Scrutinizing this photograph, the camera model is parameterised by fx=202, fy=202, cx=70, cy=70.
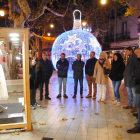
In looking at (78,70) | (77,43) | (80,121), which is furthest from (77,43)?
(80,121)

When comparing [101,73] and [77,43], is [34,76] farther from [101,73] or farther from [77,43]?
[77,43]

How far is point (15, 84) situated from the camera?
26.2 feet

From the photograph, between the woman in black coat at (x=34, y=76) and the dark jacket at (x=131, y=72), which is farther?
the woman in black coat at (x=34, y=76)

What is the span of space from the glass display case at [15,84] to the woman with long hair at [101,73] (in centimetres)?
309

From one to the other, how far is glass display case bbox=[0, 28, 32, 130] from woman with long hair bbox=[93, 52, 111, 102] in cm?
309

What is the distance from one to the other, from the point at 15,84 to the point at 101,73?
3483 mm

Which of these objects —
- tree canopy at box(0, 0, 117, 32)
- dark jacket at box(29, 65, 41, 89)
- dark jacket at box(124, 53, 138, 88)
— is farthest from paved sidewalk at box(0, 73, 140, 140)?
tree canopy at box(0, 0, 117, 32)

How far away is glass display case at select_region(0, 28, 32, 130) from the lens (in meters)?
4.91

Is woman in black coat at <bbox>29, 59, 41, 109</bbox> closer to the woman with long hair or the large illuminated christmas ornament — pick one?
the woman with long hair

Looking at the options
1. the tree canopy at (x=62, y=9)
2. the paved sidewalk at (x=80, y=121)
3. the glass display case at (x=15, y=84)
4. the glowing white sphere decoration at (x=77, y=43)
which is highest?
the tree canopy at (x=62, y=9)

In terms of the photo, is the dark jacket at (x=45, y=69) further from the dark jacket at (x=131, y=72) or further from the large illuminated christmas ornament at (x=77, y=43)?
the large illuminated christmas ornament at (x=77, y=43)

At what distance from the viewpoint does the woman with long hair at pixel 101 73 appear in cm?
817

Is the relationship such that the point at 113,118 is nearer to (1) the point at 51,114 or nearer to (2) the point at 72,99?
(1) the point at 51,114

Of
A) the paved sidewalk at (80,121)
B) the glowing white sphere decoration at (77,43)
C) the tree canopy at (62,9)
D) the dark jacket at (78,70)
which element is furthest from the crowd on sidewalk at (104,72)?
the glowing white sphere decoration at (77,43)
